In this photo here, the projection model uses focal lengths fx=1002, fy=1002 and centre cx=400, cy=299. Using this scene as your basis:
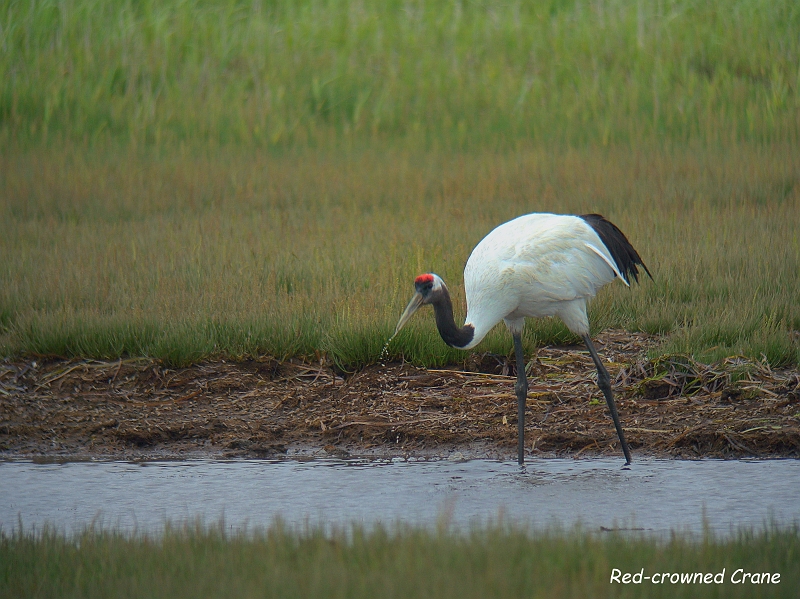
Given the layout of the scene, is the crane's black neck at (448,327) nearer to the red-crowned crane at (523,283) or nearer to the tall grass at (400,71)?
the red-crowned crane at (523,283)

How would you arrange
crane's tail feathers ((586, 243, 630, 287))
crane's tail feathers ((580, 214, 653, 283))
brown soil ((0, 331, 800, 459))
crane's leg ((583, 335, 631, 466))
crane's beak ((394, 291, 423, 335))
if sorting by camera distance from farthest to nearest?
crane's tail feathers ((580, 214, 653, 283))
crane's tail feathers ((586, 243, 630, 287))
crane's beak ((394, 291, 423, 335))
brown soil ((0, 331, 800, 459))
crane's leg ((583, 335, 631, 466))

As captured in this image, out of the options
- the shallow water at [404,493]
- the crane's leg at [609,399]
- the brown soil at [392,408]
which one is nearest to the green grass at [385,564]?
the shallow water at [404,493]

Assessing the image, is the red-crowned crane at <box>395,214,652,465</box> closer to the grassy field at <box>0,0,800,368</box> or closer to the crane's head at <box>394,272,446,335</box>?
the crane's head at <box>394,272,446,335</box>

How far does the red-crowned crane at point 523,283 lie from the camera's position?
234 inches

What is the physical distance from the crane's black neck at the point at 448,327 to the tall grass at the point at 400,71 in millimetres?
7107

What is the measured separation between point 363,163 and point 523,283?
21.4ft

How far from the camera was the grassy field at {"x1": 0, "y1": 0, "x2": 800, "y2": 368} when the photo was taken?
7375 millimetres

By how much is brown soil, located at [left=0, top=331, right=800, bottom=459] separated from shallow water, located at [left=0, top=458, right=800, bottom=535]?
25cm

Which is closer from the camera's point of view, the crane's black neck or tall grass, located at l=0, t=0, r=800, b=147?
the crane's black neck

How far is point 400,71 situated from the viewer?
14.5 meters

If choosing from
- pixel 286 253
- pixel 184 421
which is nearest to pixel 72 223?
pixel 286 253

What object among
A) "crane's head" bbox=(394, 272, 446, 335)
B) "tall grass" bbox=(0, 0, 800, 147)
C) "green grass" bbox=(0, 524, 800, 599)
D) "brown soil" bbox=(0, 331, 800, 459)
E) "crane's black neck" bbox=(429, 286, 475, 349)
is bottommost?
"brown soil" bbox=(0, 331, 800, 459)

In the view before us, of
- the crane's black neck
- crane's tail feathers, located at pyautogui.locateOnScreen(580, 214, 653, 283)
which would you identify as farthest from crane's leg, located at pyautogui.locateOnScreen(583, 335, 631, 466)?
the crane's black neck

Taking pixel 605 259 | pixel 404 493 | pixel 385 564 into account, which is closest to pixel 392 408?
pixel 404 493
